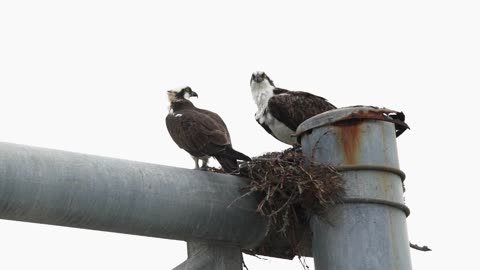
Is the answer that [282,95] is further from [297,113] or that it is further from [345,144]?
[345,144]

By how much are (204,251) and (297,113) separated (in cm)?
517

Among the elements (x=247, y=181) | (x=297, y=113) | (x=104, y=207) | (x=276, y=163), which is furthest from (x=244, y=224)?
(x=297, y=113)

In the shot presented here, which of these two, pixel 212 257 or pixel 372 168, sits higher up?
pixel 372 168

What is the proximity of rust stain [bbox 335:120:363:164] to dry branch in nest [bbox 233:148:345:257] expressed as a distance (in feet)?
0.31

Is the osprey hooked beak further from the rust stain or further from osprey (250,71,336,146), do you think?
the rust stain

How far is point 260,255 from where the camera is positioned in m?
4.66

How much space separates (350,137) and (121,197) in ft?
3.93

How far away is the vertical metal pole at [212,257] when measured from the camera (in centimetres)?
376

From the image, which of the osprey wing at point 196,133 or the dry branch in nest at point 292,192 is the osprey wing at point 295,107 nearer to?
the osprey wing at point 196,133

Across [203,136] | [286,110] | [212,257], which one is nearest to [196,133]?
[203,136]

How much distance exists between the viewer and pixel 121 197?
10.8 ft

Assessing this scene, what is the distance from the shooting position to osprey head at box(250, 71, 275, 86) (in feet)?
31.8

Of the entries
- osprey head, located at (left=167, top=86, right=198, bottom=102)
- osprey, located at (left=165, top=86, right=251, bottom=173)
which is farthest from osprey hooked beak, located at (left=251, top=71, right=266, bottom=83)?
osprey, located at (left=165, top=86, right=251, bottom=173)

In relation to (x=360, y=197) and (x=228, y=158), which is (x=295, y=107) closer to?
(x=228, y=158)
